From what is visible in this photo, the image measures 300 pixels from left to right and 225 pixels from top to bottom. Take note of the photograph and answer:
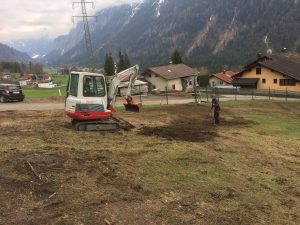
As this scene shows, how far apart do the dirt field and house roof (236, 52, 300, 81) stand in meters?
48.0

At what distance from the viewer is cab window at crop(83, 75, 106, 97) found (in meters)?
21.4

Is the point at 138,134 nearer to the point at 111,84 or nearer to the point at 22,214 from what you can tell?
the point at 111,84

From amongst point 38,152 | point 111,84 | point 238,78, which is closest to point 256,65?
point 238,78

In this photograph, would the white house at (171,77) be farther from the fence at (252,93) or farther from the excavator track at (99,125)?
the excavator track at (99,125)

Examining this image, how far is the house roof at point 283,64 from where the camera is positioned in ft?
226

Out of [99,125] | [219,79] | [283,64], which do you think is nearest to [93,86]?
[99,125]

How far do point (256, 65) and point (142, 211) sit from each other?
6636cm

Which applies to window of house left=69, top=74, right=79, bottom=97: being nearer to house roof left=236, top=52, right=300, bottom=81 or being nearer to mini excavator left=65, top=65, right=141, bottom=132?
mini excavator left=65, top=65, right=141, bottom=132

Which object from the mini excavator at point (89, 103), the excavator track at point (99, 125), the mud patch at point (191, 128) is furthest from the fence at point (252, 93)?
the mini excavator at point (89, 103)

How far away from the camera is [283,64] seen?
72062 mm

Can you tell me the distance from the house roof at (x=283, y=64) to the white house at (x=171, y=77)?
449 inches

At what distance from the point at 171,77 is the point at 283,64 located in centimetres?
1927

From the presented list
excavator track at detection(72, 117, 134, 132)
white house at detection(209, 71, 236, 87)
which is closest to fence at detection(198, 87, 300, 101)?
white house at detection(209, 71, 236, 87)

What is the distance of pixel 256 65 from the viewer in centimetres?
7406
